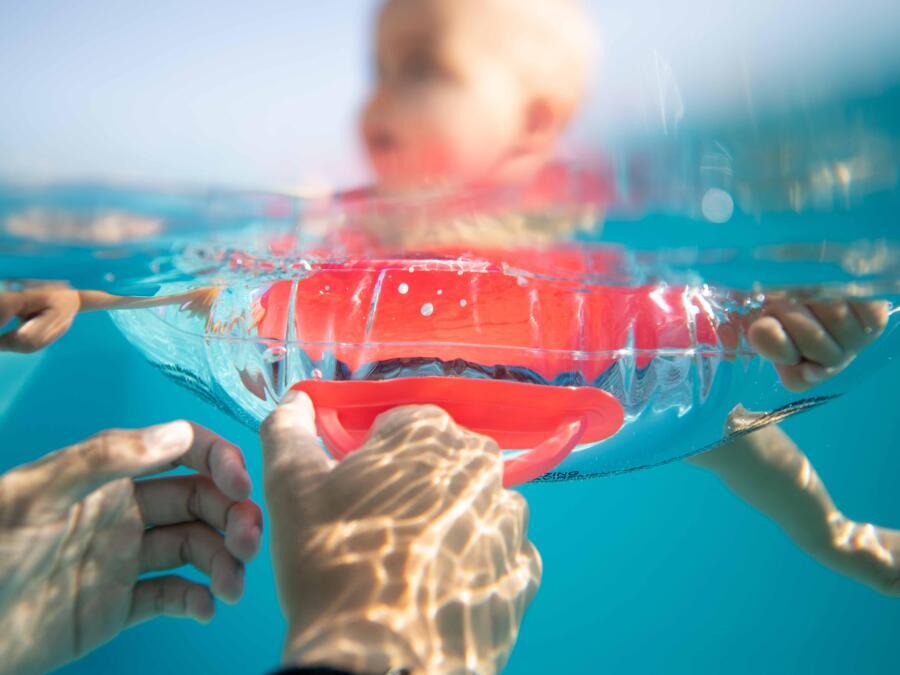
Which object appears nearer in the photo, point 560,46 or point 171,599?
point 560,46

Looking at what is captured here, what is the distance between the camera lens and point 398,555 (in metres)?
1.26

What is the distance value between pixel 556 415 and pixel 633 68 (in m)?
1.18

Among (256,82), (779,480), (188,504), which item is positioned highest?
(256,82)

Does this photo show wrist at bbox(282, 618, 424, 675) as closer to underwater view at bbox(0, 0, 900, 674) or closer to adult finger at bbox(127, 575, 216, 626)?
underwater view at bbox(0, 0, 900, 674)

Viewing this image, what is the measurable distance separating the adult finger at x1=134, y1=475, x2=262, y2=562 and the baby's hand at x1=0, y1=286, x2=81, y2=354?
3.64 ft

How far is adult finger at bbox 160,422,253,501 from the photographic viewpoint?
1705 mm

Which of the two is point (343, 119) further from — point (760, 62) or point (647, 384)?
point (647, 384)

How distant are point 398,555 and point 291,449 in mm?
442

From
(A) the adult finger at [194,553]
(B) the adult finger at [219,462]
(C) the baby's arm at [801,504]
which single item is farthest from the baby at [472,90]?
(C) the baby's arm at [801,504]

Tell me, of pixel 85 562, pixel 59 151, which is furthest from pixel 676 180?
pixel 85 562

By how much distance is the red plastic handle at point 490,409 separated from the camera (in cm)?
202

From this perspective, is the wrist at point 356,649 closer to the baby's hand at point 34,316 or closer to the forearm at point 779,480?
the baby's hand at point 34,316

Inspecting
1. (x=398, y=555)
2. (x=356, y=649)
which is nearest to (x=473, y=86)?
(x=398, y=555)

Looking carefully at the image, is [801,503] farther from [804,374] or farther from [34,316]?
[34,316]
